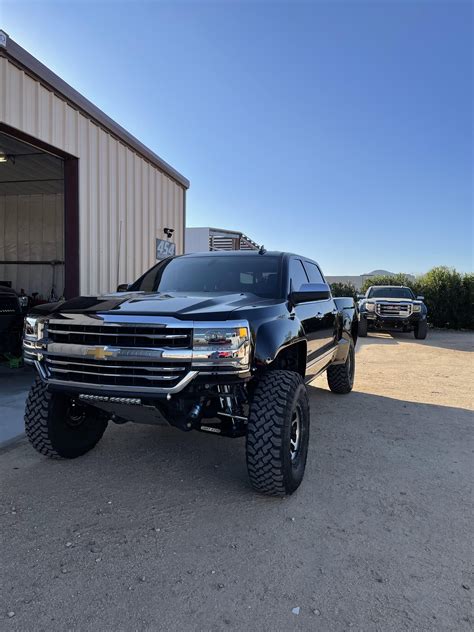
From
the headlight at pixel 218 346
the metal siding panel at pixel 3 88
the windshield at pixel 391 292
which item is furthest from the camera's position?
the windshield at pixel 391 292

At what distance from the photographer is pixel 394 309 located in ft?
47.3

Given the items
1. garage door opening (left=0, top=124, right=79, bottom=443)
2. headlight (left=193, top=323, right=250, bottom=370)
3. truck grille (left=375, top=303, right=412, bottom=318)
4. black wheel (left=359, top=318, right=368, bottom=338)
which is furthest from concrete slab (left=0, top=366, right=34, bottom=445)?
truck grille (left=375, top=303, right=412, bottom=318)

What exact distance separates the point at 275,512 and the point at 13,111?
17.6 ft

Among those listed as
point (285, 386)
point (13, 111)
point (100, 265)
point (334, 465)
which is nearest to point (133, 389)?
point (285, 386)

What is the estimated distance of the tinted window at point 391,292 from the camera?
15352 millimetres

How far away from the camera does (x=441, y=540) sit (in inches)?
104

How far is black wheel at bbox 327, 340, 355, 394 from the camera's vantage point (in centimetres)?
613

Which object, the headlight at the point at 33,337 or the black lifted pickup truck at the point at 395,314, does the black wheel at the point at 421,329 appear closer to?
the black lifted pickup truck at the point at 395,314

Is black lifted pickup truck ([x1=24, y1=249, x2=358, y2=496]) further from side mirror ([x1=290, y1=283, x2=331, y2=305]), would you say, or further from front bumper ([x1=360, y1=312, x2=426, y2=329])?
front bumper ([x1=360, y1=312, x2=426, y2=329])

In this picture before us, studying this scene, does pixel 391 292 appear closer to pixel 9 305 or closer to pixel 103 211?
pixel 103 211

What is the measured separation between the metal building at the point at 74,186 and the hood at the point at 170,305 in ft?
11.1

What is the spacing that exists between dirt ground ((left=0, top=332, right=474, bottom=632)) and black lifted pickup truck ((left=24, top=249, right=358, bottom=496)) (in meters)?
0.37

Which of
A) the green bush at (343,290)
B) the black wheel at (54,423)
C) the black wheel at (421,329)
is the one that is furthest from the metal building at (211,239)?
the black wheel at (54,423)

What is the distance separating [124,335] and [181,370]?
1.47ft
